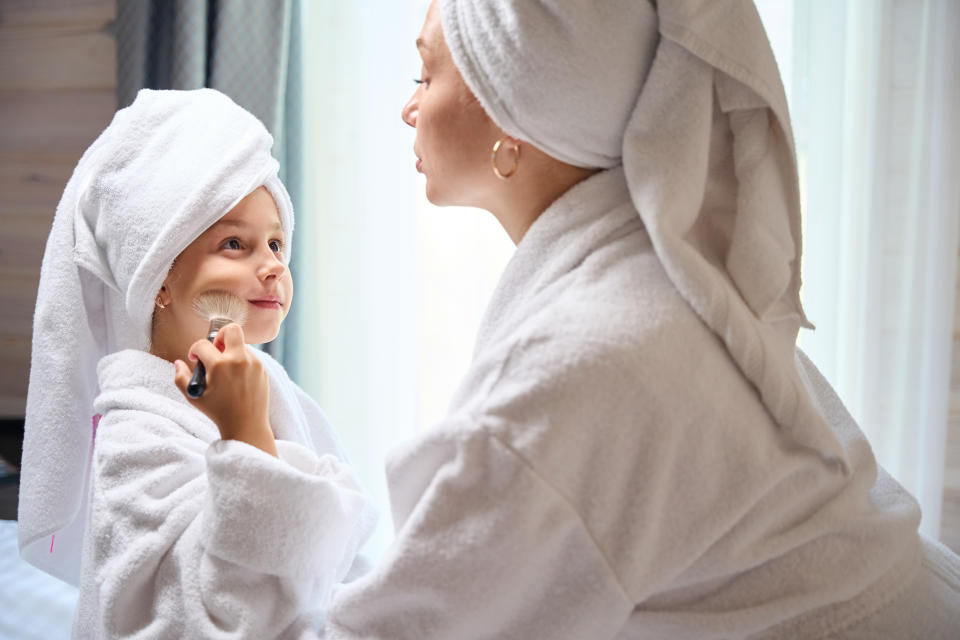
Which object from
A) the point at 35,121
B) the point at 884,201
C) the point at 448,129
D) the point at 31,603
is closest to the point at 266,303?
the point at 448,129

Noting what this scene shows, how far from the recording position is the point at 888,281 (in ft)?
5.90

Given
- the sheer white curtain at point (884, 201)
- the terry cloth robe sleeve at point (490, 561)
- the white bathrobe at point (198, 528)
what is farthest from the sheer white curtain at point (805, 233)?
the terry cloth robe sleeve at point (490, 561)

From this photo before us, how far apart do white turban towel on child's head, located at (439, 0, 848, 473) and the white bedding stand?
1.17 m

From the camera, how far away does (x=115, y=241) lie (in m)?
1.07

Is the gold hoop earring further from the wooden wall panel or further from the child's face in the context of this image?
the wooden wall panel

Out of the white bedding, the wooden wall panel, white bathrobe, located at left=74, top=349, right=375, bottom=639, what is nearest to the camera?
white bathrobe, located at left=74, top=349, right=375, bottom=639

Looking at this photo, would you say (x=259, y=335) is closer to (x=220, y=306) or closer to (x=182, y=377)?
(x=220, y=306)

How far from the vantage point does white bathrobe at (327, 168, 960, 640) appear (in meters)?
0.68

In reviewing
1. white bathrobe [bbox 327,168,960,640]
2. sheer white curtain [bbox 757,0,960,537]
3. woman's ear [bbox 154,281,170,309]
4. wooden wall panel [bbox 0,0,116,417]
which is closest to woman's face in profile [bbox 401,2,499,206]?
white bathrobe [bbox 327,168,960,640]

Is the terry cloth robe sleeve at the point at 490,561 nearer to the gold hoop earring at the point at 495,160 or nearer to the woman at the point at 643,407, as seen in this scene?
the woman at the point at 643,407

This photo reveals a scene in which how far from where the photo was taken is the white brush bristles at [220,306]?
103 cm

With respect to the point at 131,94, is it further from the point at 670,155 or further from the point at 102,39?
the point at 670,155

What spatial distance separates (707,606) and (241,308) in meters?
0.67

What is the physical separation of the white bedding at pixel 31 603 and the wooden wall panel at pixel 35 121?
101 cm
